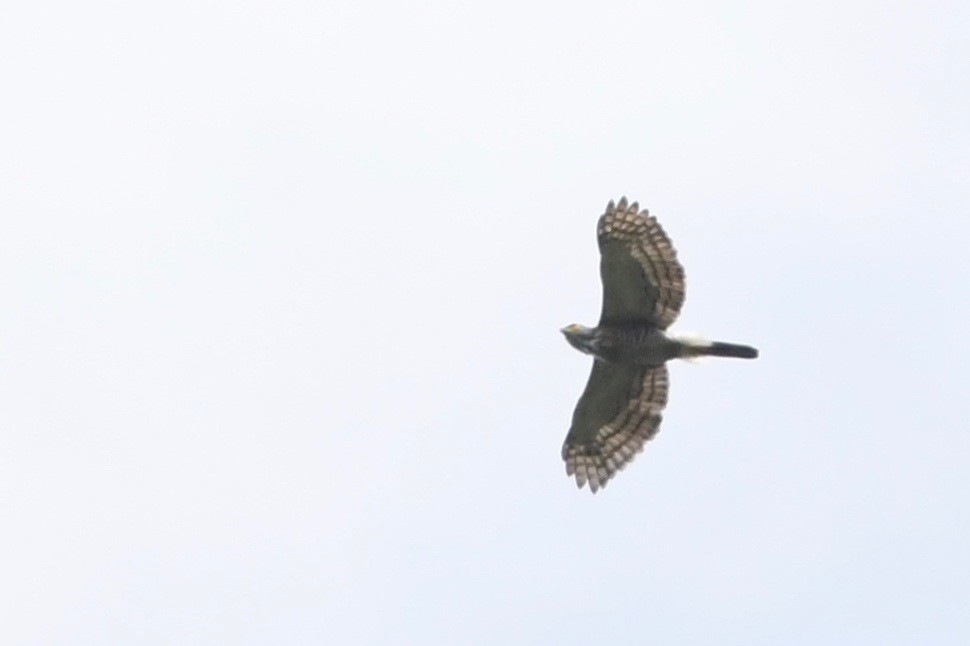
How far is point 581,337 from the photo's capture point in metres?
36.0

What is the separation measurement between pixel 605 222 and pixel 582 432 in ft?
13.3

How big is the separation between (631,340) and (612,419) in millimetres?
2043

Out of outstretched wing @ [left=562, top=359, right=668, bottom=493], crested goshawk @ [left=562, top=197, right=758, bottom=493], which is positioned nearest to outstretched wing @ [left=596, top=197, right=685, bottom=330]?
crested goshawk @ [left=562, top=197, right=758, bottom=493]

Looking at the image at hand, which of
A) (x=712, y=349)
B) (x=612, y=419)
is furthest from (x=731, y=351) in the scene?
(x=612, y=419)

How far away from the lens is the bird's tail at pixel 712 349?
3478 cm

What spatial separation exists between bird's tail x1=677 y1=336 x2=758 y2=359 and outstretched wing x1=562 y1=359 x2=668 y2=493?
140 cm

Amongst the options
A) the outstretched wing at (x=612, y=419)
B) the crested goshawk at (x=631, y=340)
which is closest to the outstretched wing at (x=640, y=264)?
the crested goshawk at (x=631, y=340)

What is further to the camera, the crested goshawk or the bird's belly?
the bird's belly

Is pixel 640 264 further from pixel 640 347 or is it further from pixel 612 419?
pixel 612 419

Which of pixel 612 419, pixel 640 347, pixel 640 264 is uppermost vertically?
pixel 640 264

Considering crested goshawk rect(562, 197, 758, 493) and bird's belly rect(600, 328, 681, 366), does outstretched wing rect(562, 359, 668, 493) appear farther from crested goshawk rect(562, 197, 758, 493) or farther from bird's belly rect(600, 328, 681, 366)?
bird's belly rect(600, 328, 681, 366)

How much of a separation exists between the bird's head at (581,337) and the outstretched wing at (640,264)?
2.87 ft

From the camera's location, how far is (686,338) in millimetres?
35156

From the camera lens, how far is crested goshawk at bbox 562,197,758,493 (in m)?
35.2
